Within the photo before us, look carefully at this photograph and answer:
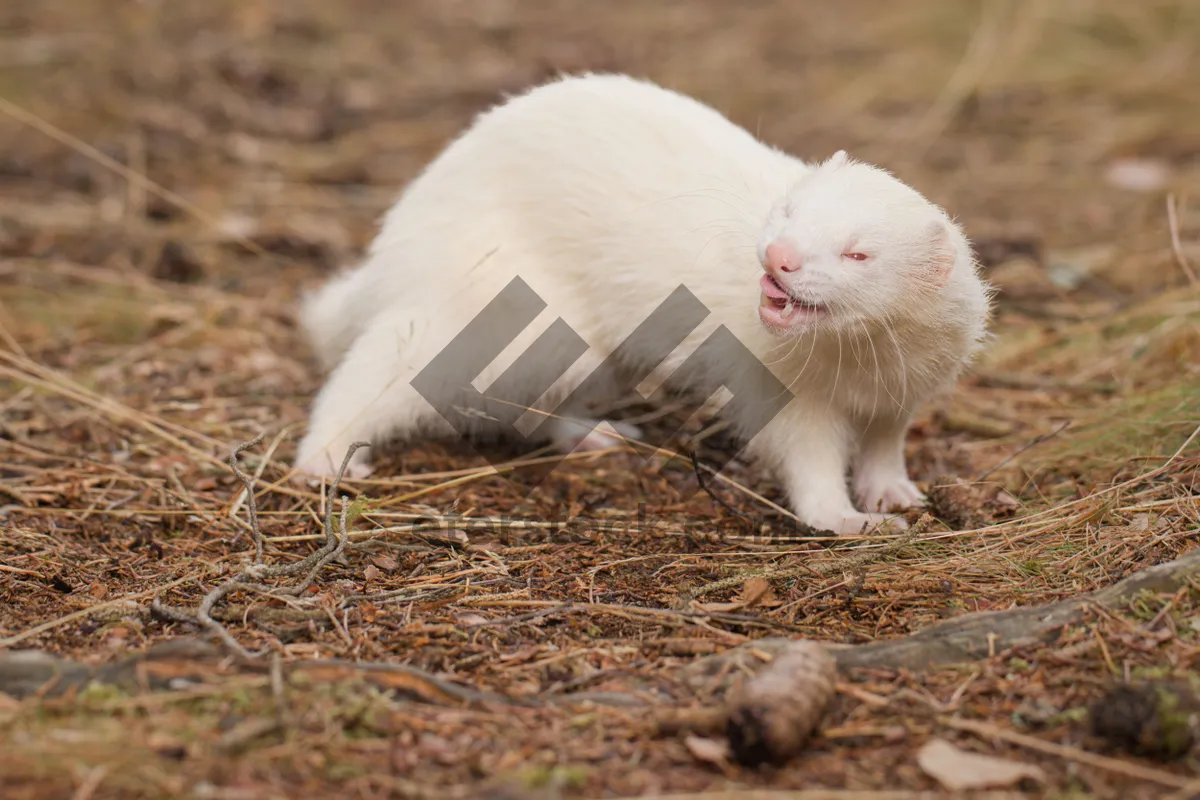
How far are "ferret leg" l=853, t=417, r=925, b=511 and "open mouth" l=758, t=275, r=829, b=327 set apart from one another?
2.47 ft

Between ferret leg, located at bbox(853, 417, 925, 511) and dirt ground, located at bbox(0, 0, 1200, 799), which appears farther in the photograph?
ferret leg, located at bbox(853, 417, 925, 511)

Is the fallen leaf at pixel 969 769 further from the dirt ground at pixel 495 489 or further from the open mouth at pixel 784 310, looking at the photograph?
the open mouth at pixel 784 310

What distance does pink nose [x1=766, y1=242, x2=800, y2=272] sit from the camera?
309 centimetres

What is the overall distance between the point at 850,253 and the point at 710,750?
1460 millimetres

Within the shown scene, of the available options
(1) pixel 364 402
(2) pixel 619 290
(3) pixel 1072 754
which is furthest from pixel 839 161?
(3) pixel 1072 754

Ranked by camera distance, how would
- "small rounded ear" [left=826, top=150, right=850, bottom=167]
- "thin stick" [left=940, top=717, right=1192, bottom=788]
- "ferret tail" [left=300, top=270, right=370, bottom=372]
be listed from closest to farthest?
"thin stick" [left=940, top=717, right=1192, bottom=788] < "small rounded ear" [left=826, top=150, right=850, bottom=167] < "ferret tail" [left=300, top=270, right=370, bottom=372]

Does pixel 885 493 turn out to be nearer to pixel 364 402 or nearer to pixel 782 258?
pixel 782 258

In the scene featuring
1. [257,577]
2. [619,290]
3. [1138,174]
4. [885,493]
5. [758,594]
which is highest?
[619,290]

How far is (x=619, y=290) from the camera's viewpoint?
12.8 ft

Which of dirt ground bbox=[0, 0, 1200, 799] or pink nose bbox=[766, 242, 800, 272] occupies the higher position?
pink nose bbox=[766, 242, 800, 272]

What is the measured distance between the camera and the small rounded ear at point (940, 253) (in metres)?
3.26

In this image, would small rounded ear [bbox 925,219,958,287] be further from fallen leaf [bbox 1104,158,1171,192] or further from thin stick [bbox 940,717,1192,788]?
fallen leaf [bbox 1104,158,1171,192]

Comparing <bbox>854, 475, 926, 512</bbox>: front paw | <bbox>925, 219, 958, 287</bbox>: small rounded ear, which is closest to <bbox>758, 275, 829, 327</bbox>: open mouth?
<bbox>925, 219, 958, 287</bbox>: small rounded ear

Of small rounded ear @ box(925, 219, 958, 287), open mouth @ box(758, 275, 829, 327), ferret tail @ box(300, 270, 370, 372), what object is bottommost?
ferret tail @ box(300, 270, 370, 372)
